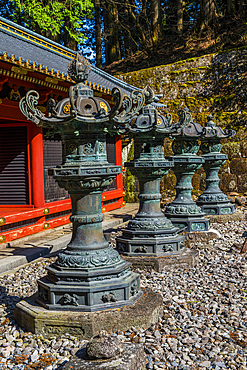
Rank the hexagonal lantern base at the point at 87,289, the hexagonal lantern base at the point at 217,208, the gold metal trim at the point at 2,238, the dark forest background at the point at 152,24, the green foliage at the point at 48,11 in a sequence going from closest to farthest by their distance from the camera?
the hexagonal lantern base at the point at 87,289
the gold metal trim at the point at 2,238
the hexagonal lantern base at the point at 217,208
the green foliage at the point at 48,11
the dark forest background at the point at 152,24

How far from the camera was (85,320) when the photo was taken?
9.89 ft

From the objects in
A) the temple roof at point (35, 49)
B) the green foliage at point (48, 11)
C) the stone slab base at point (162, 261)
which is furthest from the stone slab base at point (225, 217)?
the green foliage at point (48, 11)

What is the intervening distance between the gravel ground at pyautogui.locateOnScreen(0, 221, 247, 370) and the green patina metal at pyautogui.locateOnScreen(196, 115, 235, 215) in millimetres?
3538

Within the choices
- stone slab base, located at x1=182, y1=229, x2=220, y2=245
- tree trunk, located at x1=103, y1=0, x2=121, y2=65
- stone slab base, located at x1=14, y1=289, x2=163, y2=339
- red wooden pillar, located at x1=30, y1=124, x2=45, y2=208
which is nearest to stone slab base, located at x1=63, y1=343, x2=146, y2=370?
stone slab base, located at x1=14, y1=289, x2=163, y2=339

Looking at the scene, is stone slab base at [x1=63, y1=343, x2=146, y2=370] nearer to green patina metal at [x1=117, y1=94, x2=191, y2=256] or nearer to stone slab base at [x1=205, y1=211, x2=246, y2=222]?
green patina metal at [x1=117, y1=94, x2=191, y2=256]

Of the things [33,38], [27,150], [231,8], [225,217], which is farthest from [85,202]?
[231,8]

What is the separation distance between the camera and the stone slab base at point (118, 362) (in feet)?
7.94

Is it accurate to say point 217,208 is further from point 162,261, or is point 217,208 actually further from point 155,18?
point 155,18

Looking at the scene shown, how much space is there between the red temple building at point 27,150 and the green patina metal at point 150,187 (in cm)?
224

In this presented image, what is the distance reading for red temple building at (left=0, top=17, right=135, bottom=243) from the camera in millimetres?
6750

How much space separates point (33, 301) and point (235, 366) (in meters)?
1.88

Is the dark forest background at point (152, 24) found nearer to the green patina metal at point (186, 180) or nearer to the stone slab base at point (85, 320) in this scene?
the green patina metal at point (186, 180)

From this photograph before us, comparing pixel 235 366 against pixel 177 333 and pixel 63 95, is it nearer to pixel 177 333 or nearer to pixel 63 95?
pixel 177 333

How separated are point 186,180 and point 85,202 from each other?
3892mm
